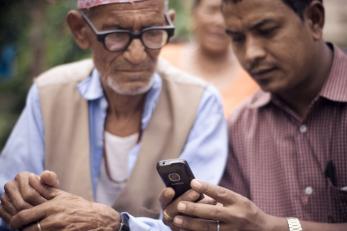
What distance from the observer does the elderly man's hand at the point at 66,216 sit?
293 centimetres

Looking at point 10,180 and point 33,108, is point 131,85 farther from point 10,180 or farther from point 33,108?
point 10,180

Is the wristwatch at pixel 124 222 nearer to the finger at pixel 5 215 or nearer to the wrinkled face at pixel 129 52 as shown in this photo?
the finger at pixel 5 215

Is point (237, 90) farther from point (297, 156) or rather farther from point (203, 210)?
point (203, 210)

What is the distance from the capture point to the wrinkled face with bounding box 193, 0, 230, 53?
5.25 meters

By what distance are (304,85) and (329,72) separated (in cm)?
16

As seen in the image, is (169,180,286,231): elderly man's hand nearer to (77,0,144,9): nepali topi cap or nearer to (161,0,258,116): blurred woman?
(77,0,144,9): nepali topi cap

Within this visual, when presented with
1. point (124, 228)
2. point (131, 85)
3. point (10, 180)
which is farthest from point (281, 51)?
point (10, 180)

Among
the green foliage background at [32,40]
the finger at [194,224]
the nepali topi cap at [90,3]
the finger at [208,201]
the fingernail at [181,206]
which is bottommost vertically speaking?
the green foliage background at [32,40]

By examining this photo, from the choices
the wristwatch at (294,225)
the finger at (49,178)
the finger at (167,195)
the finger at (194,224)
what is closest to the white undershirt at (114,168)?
the finger at (49,178)

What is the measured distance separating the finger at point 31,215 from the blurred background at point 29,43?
12.3ft

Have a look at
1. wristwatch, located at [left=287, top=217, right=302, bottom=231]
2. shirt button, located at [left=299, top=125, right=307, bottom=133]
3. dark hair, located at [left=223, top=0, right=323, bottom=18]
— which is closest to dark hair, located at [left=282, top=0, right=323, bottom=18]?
dark hair, located at [left=223, top=0, right=323, bottom=18]

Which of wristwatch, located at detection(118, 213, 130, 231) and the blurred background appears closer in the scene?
wristwatch, located at detection(118, 213, 130, 231)

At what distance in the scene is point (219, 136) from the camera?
355cm

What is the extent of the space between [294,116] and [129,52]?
1.00 meters
